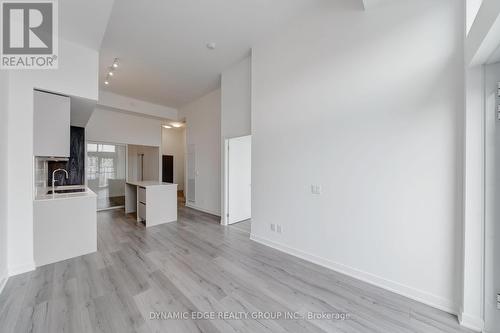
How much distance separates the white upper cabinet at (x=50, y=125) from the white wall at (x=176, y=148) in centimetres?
645

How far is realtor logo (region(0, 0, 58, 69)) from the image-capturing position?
7.18 ft

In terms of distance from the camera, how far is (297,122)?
2953 mm

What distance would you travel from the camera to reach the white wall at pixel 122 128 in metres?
5.63

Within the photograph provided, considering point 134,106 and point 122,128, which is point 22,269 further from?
point 134,106

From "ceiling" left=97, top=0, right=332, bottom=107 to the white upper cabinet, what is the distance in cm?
139

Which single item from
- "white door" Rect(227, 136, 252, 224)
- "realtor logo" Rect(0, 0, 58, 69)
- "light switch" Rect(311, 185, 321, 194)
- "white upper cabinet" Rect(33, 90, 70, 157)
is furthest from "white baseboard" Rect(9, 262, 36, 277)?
"light switch" Rect(311, 185, 321, 194)

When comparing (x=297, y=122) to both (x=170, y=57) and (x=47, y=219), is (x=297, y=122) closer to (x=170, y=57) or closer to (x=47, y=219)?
(x=170, y=57)

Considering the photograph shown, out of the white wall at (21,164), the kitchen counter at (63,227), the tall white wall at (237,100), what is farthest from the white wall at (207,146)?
the white wall at (21,164)

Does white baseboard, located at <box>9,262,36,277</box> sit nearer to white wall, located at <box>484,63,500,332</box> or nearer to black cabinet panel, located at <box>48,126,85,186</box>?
black cabinet panel, located at <box>48,126,85,186</box>

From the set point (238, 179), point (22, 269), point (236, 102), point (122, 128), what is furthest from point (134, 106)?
point (22, 269)

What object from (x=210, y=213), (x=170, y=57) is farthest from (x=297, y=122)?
(x=210, y=213)

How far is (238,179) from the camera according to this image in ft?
15.5

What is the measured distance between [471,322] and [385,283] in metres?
0.64

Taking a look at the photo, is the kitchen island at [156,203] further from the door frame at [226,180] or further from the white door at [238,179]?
the white door at [238,179]
